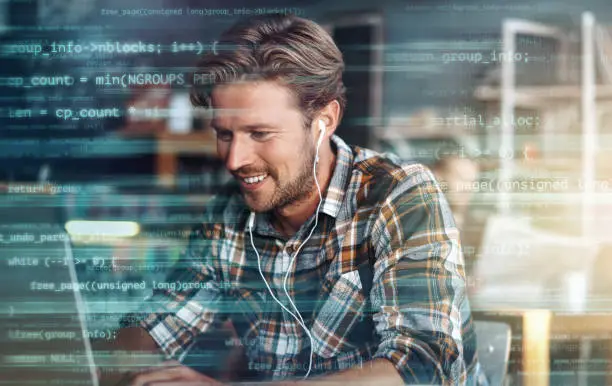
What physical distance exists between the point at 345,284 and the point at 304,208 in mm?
274

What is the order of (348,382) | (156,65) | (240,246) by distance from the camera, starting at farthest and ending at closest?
(240,246) → (156,65) → (348,382)

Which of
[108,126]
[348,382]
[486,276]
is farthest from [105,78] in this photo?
[486,276]

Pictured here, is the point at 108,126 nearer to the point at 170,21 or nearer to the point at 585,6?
the point at 170,21

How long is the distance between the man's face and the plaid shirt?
→ 0.09 m

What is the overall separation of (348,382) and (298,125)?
→ 0.74 m

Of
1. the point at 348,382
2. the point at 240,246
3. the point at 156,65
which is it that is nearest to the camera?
the point at 348,382

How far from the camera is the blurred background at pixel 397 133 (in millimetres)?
2279

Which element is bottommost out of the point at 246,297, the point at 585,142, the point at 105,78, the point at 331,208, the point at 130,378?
the point at 130,378

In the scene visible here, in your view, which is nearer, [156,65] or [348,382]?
[348,382]

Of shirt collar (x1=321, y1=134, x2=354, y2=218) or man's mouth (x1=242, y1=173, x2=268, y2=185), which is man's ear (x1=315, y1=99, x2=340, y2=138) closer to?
shirt collar (x1=321, y1=134, x2=354, y2=218)

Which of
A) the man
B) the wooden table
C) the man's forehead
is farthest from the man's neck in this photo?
the wooden table

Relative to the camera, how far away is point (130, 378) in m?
2.35

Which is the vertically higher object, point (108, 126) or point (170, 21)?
point (170, 21)

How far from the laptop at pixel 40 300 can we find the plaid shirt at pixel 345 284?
0.74 feet
